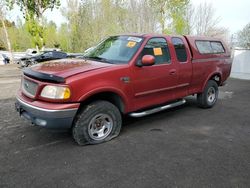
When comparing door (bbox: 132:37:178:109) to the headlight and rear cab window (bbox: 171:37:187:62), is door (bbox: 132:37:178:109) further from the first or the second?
the headlight

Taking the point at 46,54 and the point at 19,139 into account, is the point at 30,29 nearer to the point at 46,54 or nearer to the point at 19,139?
the point at 46,54

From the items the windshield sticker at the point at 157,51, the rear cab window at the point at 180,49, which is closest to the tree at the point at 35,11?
the rear cab window at the point at 180,49

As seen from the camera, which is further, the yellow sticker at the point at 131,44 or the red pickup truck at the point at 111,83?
the yellow sticker at the point at 131,44

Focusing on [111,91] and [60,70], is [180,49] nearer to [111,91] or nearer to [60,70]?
[111,91]

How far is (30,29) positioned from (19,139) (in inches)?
802

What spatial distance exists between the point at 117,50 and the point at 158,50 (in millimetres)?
859

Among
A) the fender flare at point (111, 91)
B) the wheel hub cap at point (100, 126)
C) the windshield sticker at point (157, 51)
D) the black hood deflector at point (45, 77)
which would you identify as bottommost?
the wheel hub cap at point (100, 126)

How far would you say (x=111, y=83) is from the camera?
13.3 ft

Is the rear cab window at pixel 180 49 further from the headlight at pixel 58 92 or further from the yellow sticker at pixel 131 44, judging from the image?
the headlight at pixel 58 92

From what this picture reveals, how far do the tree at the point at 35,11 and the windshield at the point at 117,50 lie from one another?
63.6 ft

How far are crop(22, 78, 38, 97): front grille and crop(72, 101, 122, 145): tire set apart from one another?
2.69 feet

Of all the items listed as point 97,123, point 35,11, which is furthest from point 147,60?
point 35,11

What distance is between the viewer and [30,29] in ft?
72.8

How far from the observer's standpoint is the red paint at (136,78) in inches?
146
